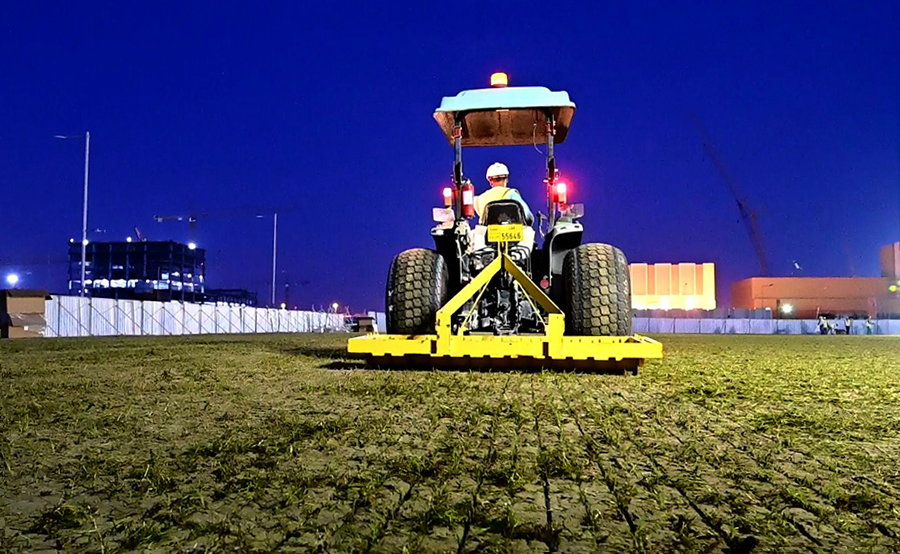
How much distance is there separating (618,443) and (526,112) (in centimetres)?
539

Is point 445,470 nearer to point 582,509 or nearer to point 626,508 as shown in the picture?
point 582,509

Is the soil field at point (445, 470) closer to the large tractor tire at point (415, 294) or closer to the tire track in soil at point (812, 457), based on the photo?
the tire track in soil at point (812, 457)

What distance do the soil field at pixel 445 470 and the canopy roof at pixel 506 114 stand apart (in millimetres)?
3628

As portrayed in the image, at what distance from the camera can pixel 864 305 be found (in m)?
54.1

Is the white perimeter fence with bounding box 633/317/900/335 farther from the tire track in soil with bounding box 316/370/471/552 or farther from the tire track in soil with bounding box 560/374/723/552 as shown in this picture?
the tire track in soil with bounding box 316/370/471/552

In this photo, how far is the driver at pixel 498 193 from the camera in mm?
7960

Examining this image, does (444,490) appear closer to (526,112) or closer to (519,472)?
(519,472)

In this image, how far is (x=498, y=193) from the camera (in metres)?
8.05

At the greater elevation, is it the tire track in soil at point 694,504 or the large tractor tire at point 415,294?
the large tractor tire at point 415,294

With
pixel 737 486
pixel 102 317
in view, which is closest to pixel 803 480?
pixel 737 486

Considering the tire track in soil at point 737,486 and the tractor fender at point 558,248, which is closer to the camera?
the tire track in soil at point 737,486

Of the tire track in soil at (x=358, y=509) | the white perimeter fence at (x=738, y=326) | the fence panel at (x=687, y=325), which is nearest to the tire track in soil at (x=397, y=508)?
the tire track in soil at (x=358, y=509)

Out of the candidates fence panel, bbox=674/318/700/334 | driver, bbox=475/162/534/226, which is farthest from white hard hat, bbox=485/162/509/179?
fence panel, bbox=674/318/700/334

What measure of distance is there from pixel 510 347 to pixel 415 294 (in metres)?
1.52
